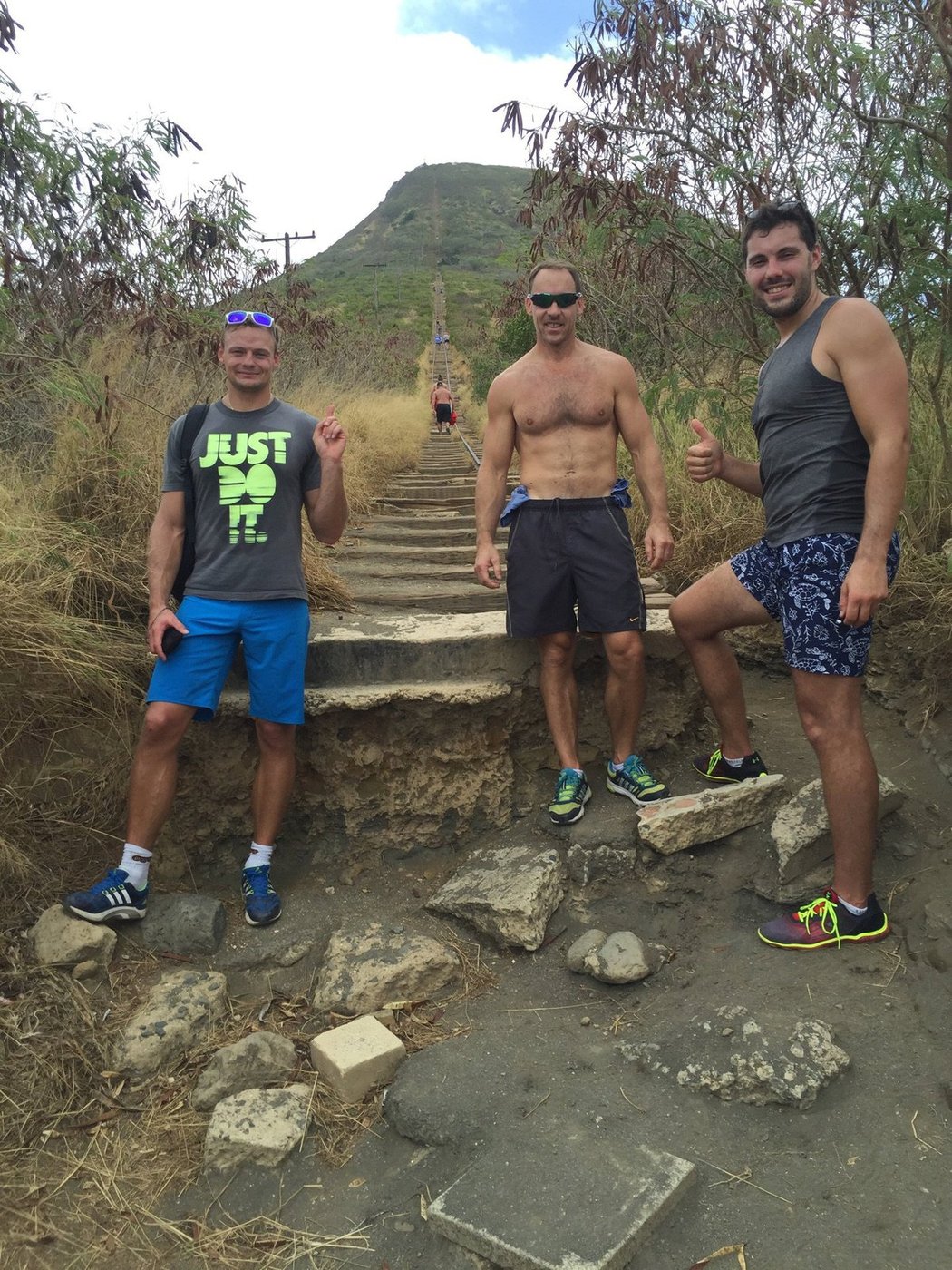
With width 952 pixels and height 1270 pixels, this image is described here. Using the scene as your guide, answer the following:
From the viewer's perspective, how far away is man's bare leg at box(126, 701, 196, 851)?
3.28 metres

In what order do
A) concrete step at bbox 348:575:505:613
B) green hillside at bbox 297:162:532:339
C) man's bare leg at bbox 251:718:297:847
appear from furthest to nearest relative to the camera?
green hillside at bbox 297:162:532:339, concrete step at bbox 348:575:505:613, man's bare leg at bbox 251:718:297:847

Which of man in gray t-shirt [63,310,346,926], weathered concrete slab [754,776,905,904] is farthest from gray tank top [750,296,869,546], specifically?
man in gray t-shirt [63,310,346,926]

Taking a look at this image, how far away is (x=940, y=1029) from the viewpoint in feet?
8.26

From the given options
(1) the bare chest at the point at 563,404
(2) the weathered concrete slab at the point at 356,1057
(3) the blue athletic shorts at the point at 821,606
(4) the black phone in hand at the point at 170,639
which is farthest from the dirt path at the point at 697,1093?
(1) the bare chest at the point at 563,404

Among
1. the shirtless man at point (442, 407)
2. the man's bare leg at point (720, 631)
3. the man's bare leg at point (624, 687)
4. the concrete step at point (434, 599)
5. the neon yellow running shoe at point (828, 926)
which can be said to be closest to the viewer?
the neon yellow running shoe at point (828, 926)

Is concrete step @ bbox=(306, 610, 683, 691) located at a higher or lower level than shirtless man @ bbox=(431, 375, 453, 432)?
lower

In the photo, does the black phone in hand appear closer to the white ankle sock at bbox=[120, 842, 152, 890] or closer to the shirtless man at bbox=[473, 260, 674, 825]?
the white ankle sock at bbox=[120, 842, 152, 890]

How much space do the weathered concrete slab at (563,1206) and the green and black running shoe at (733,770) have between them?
1687 mm

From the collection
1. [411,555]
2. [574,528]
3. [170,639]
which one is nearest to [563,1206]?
[170,639]

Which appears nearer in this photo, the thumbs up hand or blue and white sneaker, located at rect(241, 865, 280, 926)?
the thumbs up hand

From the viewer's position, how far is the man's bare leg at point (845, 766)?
2787 mm

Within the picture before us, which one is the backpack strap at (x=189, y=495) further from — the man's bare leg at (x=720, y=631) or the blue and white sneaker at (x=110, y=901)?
the man's bare leg at (x=720, y=631)

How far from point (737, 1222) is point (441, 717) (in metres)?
2.26

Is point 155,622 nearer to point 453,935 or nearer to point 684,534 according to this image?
point 453,935
